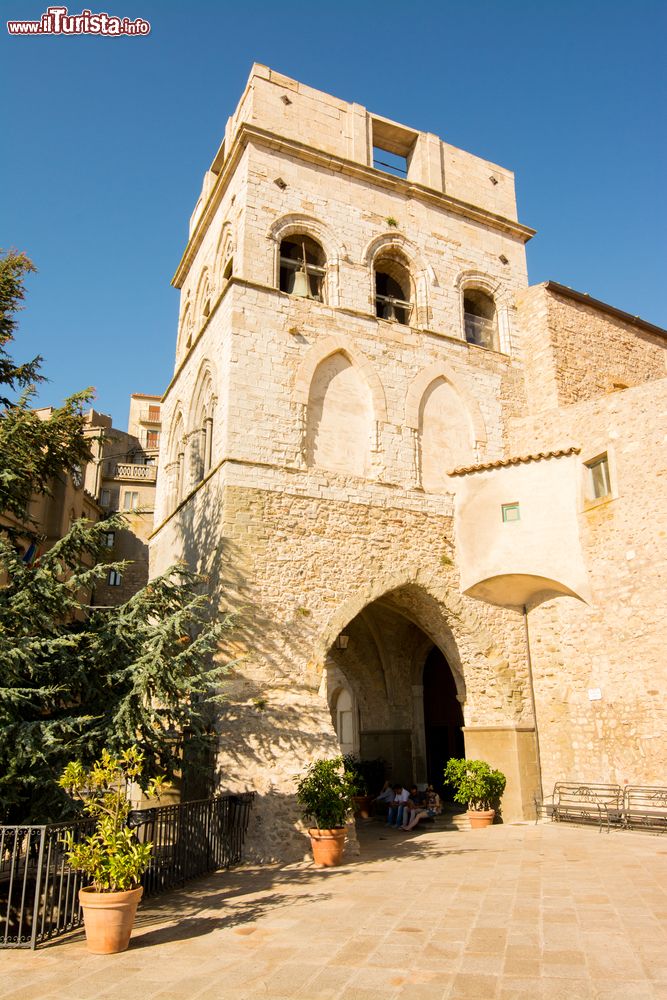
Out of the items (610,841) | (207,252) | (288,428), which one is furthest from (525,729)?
(207,252)

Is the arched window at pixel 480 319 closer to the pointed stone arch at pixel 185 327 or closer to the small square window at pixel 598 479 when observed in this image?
the small square window at pixel 598 479

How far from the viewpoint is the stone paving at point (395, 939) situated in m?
4.84

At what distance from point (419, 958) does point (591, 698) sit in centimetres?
801

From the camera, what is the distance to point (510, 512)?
44.8 ft

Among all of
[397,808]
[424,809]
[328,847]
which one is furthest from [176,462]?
[328,847]

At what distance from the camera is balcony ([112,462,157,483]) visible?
35.7 meters

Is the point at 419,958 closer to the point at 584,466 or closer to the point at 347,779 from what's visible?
the point at 347,779

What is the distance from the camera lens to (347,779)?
10.1m

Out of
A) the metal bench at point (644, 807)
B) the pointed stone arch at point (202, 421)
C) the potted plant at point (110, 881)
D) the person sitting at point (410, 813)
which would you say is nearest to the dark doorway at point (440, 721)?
the person sitting at point (410, 813)

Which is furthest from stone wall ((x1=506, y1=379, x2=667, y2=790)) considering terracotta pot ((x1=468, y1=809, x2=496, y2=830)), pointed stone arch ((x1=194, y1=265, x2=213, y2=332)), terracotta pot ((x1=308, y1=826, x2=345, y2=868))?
pointed stone arch ((x1=194, y1=265, x2=213, y2=332))

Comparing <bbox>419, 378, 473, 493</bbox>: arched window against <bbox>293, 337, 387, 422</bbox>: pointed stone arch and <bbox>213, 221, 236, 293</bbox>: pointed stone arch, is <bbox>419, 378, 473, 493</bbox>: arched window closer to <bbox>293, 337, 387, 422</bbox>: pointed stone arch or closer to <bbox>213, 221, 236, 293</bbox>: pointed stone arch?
<bbox>293, 337, 387, 422</bbox>: pointed stone arch

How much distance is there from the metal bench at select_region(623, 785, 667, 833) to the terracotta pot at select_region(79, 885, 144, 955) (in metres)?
7.82

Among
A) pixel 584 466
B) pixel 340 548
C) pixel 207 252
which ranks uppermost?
pixel 207 252

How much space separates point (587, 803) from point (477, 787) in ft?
5.91
